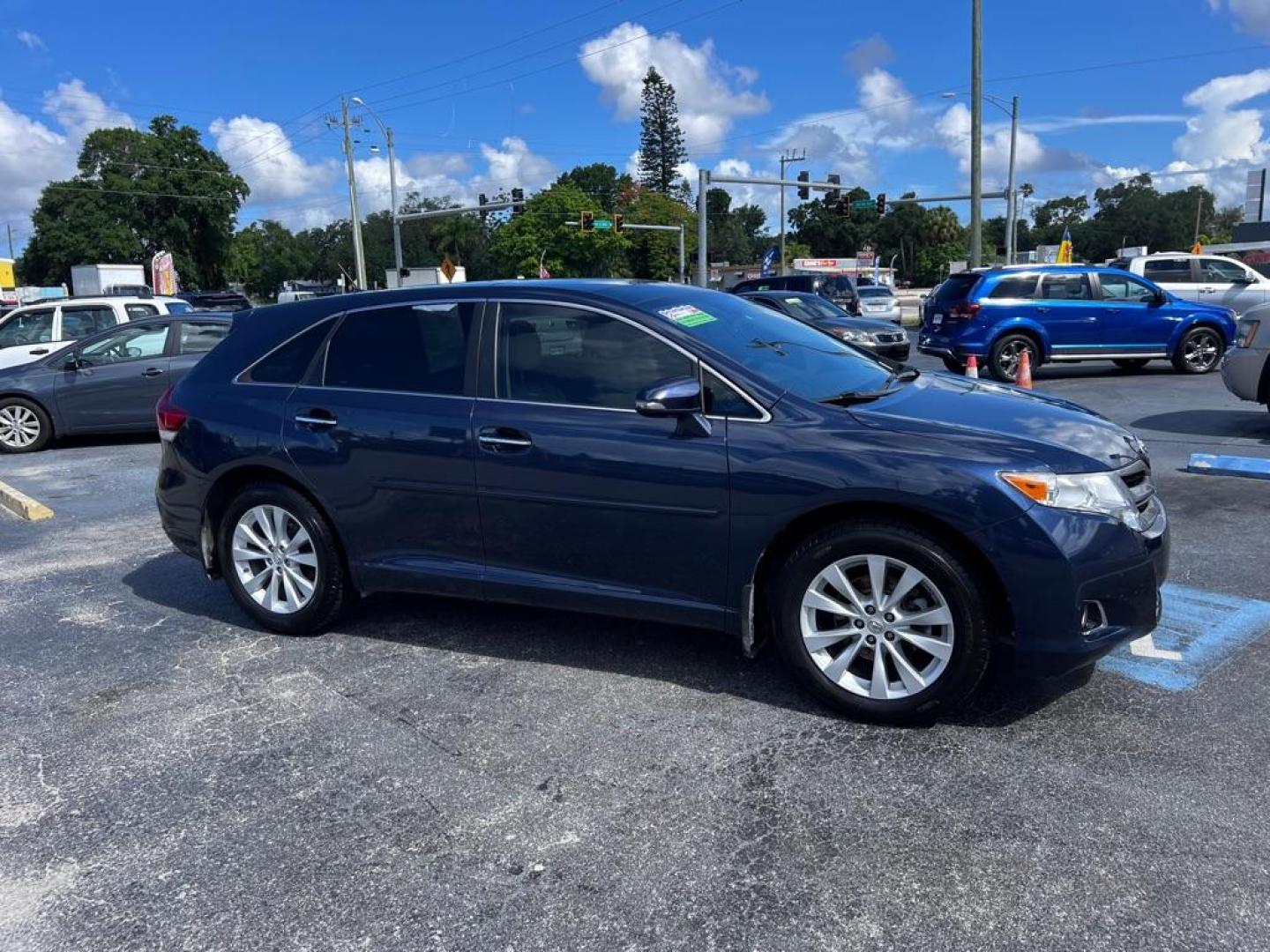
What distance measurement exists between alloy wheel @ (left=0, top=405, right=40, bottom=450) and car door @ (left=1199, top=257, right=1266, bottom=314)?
20.2 meters

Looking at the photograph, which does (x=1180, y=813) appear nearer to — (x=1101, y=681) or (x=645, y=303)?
(x=1101, y=681)

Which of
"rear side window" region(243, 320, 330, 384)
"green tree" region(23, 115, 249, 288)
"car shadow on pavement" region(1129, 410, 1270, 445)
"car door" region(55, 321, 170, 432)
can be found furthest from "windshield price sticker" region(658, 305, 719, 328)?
"green tree" region(23, 115, 249, 288)

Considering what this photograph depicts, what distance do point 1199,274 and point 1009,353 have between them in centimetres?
795

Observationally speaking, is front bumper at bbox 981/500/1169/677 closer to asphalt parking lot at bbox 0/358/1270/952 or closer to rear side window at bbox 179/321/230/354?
asphalt parking lot at bbox 0/358/1270/952

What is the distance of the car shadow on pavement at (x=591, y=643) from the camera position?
3.88 metres

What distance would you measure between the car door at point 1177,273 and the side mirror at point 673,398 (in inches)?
756

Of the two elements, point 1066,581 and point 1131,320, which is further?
point 1131,320

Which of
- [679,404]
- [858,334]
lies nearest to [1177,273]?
[858,334]

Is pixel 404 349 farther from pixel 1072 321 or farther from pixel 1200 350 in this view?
pixel 1200 350

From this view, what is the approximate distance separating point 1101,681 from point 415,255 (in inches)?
4929

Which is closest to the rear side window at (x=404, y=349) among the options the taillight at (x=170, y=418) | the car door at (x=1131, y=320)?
the taillight at (x=170, y=418)

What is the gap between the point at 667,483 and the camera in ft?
12.4

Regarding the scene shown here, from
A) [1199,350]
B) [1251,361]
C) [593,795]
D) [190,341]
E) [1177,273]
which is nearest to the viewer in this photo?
[593,795]

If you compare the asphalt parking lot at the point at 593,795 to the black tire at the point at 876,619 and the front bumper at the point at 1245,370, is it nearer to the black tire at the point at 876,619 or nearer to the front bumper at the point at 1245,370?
the black tire at the point at 876,619
